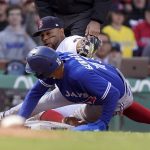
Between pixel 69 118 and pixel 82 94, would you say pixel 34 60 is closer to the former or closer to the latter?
pixel 82 94

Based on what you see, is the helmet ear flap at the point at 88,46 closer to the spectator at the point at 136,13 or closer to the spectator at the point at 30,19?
the spectator at the point at 30,19

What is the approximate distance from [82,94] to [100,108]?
0.44m

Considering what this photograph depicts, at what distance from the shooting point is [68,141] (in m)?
5.17

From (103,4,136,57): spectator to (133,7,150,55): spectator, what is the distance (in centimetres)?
20

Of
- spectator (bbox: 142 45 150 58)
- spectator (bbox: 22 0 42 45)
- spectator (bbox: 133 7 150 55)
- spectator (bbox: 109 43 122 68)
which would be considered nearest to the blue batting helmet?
spectator (bbox: 109 43 122 68)

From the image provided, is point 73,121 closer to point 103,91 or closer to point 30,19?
point 103,91

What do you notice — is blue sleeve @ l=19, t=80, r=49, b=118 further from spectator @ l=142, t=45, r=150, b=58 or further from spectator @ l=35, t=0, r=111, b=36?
spectator @ l=142, t=45, r=150, b=58

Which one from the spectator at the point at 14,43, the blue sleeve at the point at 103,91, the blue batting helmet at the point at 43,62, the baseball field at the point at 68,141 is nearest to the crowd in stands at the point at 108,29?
the spectator at the point at 14,43

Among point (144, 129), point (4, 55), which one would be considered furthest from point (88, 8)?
point (4, 55)

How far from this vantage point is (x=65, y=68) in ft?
24.7

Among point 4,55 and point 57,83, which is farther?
point 4,55

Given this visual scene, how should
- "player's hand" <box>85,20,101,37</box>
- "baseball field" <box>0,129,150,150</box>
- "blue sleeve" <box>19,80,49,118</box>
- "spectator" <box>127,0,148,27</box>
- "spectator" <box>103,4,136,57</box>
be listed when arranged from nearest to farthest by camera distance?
"baseball field" <box>0,129,150,150</box> < "blue sleeve" <box>19,80,49,118</box> < "player's hand" <box>85,20,101,37</box> < "spectator" <box>103,4,136,57</box> < "spectator" <box>127,0,148,27</box>

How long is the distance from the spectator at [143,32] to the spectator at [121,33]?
0.20 metres

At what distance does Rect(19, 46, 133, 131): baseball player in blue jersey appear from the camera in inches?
293
